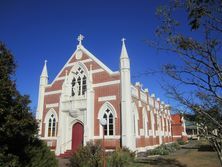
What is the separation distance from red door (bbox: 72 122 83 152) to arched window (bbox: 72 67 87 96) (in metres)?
3.45

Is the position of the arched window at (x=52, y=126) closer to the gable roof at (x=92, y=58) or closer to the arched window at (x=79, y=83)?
the arched window at (x=79, y=83)

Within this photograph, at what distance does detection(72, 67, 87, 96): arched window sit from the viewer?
74.9 feet

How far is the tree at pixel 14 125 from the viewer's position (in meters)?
8.02

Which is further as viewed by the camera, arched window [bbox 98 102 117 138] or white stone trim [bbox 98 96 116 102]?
white stone trim [bbox 98 96 116 102]

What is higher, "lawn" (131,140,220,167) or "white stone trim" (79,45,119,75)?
"white stone trim" (79,45,119,75)

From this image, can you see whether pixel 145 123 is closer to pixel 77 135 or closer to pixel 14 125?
pixel 77 135

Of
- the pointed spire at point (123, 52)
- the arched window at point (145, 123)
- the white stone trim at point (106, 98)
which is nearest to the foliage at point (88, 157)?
the white stone trim at point (106, 98)

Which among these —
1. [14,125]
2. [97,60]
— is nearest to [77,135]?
[97,60]

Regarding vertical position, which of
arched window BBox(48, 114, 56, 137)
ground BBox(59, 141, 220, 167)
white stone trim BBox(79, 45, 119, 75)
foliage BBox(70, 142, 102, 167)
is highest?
white stone trim BBox(79, 45, 119, 75)

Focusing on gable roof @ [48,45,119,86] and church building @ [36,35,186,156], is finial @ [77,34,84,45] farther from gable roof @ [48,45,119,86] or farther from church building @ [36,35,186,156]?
gable roof @ [48,45,119,86]

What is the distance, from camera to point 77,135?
21.7 m

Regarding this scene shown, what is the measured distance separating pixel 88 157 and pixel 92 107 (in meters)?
9.82

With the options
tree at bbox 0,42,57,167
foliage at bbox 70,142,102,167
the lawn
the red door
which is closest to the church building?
the red door

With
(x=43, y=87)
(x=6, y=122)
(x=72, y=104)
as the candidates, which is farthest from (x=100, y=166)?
(x=43, y=87)
